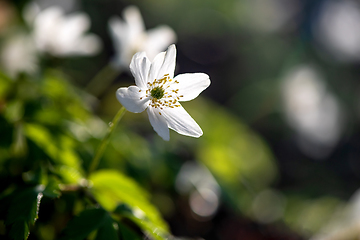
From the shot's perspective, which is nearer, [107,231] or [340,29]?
[107,231]

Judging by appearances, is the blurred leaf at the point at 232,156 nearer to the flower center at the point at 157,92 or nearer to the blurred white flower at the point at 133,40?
the blurred white flower at the point at 133,40

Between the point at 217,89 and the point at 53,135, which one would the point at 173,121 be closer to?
the point at 53,135

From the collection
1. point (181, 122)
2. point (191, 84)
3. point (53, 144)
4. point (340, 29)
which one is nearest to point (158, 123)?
point (181, 122)

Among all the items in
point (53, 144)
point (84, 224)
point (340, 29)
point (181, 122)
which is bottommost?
point (84, 224)

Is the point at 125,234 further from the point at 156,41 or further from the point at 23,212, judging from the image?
the point at 156,41

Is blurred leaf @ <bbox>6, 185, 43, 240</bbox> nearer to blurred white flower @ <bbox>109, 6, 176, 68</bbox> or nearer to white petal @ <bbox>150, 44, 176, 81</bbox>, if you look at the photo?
white petal @ <bbox>150, 44, 176, 81</bbox>

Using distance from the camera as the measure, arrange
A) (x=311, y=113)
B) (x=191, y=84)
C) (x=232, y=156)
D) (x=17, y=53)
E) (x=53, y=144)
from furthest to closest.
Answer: (x=311, y=113)
(x=17, y=53)
(x=232, y=156)
(x=53, y=144)
(x=191, y=84)

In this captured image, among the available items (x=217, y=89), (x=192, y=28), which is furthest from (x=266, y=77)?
(x=192, y=28)
